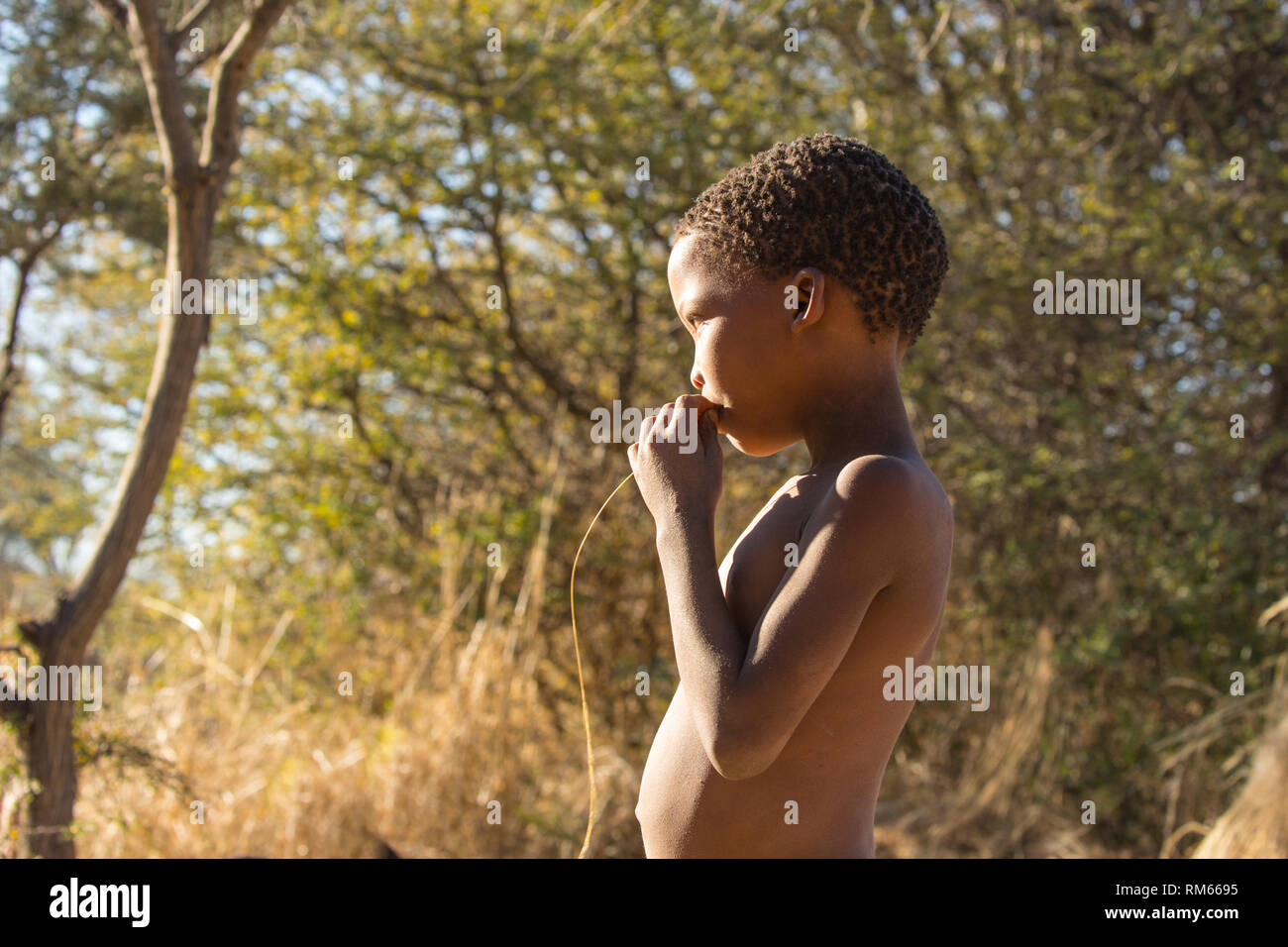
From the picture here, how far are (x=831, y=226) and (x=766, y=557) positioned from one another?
46cm

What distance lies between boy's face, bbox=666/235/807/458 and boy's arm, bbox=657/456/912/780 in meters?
0.15

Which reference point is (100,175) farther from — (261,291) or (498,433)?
(498,433)

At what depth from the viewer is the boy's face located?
1.62 m

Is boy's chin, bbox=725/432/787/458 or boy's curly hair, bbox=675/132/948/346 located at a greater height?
boy's curly hair, bbox=675/132/948/346

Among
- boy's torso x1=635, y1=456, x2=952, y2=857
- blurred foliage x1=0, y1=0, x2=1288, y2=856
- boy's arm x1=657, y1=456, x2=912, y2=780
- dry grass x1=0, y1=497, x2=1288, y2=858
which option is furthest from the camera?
blurred foliage x1=0, y1=0, x2=1288, y2=856

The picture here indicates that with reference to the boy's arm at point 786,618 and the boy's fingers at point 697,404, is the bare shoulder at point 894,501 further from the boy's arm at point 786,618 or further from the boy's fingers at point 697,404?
the boy's fingers at point 697,404

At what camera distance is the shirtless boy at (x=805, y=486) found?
153 cm

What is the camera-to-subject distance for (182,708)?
480 centimetres

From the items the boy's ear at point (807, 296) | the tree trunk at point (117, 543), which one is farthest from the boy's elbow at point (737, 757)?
the tree trunk at point (117, 543)

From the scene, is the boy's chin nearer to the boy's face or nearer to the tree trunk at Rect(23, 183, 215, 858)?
the boy's face

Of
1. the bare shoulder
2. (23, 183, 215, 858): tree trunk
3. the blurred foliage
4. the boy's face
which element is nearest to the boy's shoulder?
the bare shoulder

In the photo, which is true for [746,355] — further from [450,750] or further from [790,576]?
[450,750]

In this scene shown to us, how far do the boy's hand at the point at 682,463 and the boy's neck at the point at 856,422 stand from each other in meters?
0.14
